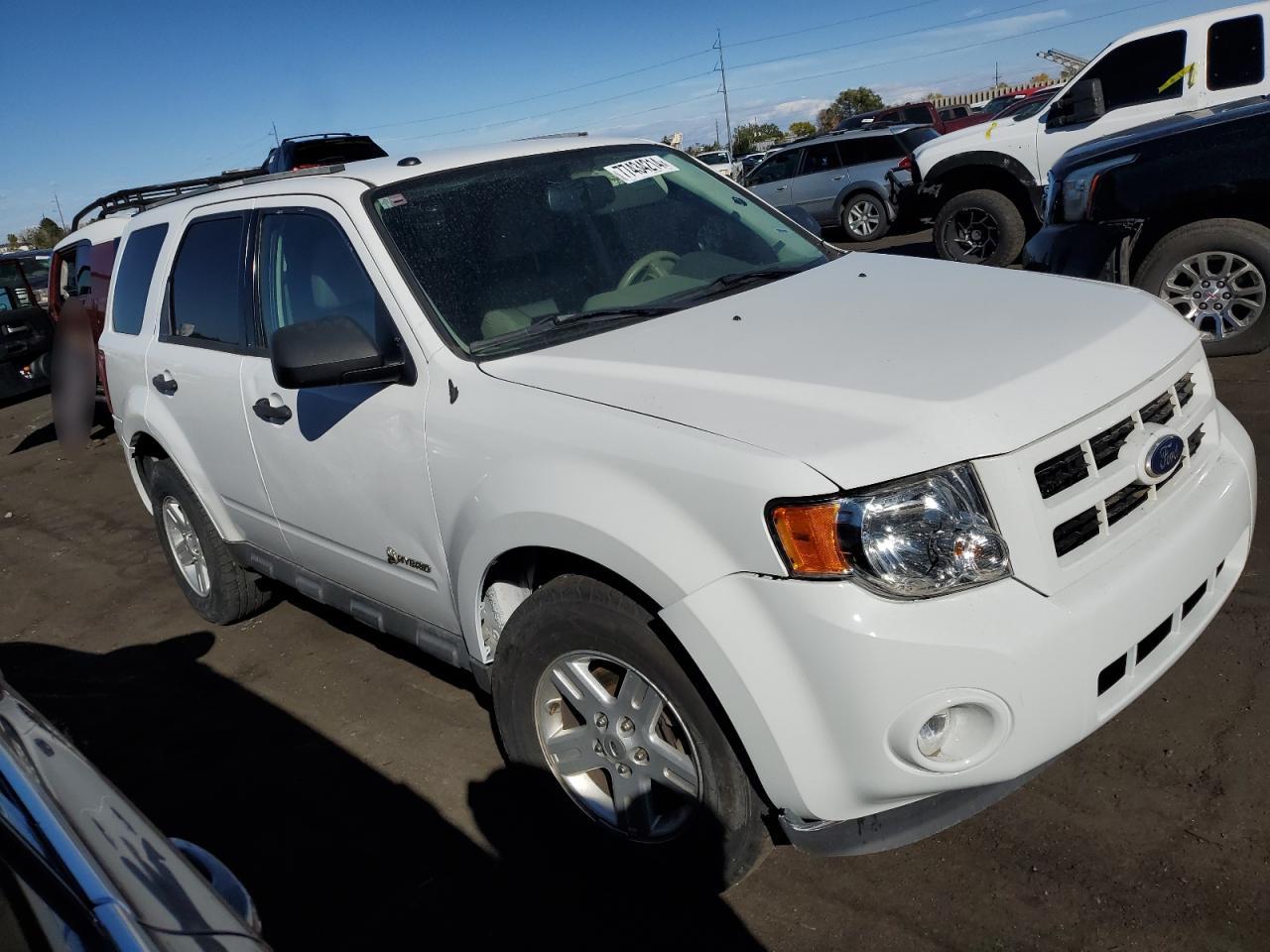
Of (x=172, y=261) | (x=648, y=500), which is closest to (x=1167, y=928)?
(x=648, y=500)

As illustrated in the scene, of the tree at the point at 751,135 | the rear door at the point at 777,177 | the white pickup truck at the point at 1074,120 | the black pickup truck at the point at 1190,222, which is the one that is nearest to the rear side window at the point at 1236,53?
the white pickup truck at the point at 1074,120

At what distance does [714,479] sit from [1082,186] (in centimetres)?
504

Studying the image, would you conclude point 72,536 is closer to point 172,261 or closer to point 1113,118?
point 172,261

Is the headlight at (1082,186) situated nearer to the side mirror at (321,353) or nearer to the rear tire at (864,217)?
the side mirror at (321,353)

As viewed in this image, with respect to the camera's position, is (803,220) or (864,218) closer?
(803,220)

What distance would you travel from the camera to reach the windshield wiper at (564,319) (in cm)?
288

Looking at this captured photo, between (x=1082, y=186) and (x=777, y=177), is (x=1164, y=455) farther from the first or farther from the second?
(x=777, y=177)

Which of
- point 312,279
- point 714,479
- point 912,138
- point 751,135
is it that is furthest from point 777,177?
point 751,135

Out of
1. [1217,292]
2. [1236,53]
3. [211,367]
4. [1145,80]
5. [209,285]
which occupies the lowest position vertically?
[1217,292]

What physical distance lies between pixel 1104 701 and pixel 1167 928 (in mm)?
603

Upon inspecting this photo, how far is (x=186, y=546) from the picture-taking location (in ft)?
15.9

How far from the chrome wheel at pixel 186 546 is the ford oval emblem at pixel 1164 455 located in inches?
154

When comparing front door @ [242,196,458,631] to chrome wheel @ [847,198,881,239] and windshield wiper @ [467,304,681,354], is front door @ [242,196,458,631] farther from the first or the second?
chrome wheel @ [847,198,881,239]

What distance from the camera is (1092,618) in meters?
2.06
